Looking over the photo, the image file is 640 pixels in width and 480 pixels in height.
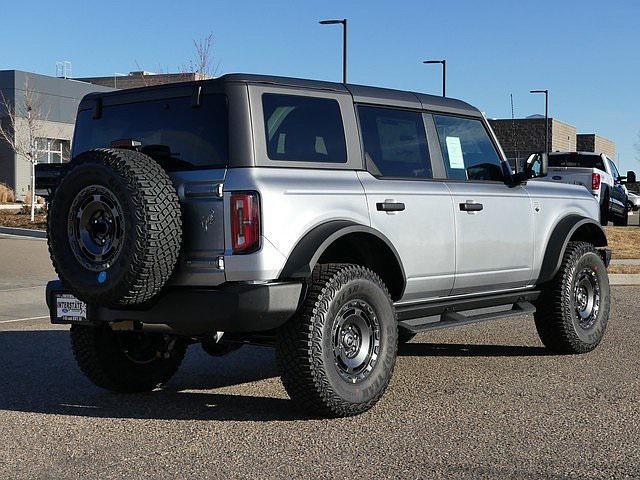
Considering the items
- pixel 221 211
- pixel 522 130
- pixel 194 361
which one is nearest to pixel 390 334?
pixel 221 211

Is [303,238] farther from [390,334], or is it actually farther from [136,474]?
[136,474]

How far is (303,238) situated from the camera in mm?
6027

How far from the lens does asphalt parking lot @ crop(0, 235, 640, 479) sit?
498 centimetres

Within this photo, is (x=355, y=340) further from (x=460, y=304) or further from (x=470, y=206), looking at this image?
(x=470, y=206)

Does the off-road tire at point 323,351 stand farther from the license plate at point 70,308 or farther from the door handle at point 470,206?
the door handle at point 470,206

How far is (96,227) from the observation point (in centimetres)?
584

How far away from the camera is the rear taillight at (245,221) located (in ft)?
18.9

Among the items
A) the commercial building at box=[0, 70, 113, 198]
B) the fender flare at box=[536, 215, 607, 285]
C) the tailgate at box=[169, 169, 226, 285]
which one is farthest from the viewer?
the commercial building at box=[0, 70, 113, 198]

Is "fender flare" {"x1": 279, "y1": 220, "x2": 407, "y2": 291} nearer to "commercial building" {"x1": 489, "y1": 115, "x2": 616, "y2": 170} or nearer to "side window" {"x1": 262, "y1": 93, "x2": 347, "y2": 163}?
"side window" {"x1": 262, "y1": 93, "x2": 347, "y2": 163}

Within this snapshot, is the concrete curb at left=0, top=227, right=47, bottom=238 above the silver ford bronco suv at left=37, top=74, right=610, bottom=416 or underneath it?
underneath

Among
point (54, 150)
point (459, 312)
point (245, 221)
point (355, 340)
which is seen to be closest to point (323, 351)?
point (355, 340)

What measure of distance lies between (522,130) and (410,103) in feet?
193

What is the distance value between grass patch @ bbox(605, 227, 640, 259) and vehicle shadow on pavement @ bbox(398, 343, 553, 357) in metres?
12.0

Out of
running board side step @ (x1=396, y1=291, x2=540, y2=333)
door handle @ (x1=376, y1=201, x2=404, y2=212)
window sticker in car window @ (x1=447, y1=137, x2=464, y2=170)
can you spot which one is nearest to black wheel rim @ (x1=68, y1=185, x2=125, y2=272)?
door handle @ (x1=376, y1=201, x2=404, y2=212)
